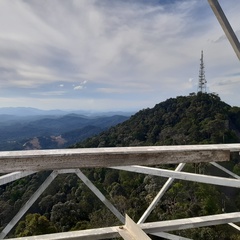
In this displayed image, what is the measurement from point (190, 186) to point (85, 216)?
638cm

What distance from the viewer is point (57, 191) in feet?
71.5

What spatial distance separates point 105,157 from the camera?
1.17 meters

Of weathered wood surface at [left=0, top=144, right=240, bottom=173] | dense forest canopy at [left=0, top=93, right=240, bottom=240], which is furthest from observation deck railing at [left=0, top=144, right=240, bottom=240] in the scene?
dense forest canopy at [left=0, top=93, right=240, bottom=240]

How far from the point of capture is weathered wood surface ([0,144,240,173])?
1099mm

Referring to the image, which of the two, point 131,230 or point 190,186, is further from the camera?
point 190,186

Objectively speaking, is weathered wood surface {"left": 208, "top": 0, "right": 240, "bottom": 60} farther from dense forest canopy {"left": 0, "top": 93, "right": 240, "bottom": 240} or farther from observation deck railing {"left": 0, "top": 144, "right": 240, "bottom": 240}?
dense forest canopy {"left": 0, "top": 93, "right": 240, "bottom": 240}

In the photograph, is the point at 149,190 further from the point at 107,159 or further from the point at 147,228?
the point at 107,159

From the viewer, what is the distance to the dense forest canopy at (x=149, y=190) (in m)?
13.4

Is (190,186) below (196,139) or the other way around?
below

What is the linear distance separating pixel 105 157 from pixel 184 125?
26.6 m

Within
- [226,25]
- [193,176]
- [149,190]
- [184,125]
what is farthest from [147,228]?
[184,125]

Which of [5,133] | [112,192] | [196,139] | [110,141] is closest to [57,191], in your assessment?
[112,192]

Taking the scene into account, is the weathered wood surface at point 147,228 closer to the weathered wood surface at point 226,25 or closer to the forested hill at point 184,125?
the weathered wood surface at point 226,25

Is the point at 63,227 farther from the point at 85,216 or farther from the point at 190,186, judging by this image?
the point at 190,186
